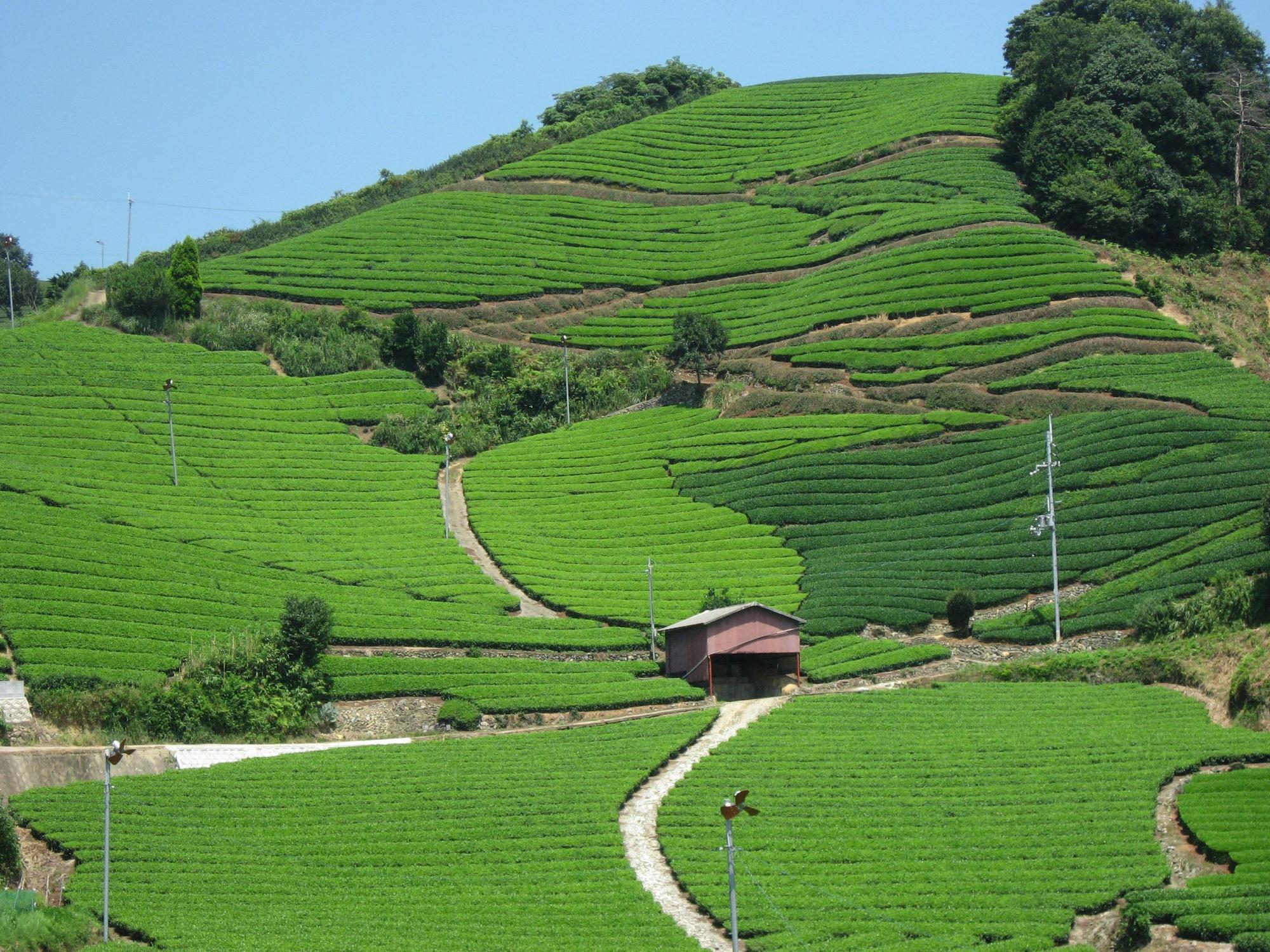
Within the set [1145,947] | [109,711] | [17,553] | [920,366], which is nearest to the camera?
[1145,947]

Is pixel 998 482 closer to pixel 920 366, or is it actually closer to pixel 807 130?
pixel 920 366

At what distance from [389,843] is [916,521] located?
116 ft

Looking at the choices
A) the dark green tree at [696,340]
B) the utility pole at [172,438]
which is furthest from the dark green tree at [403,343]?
the utility pole at [172,438]

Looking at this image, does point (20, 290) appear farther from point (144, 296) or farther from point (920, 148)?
point (920, 148)

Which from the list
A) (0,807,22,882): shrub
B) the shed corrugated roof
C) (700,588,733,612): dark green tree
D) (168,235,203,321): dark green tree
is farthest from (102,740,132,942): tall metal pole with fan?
(168,235,203,321): dark green tree

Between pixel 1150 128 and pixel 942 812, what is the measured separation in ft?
245

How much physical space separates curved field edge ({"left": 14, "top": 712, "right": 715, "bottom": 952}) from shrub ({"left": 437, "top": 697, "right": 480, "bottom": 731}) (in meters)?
3.22

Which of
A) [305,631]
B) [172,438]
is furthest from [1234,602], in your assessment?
[172,438]

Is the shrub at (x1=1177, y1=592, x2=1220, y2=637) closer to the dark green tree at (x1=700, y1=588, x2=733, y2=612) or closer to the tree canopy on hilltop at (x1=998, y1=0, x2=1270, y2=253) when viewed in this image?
the dark green tree at (x1=700, y1=588, x2=733, y2=612)

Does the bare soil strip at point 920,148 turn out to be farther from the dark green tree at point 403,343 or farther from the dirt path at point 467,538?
the dirt path at point 467,538

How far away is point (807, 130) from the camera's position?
133 m

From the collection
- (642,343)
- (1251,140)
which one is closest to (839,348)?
(642,343)

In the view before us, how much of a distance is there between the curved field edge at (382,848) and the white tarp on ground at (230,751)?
1241 mm

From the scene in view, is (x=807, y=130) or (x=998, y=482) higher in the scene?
(x=807, y=130)
